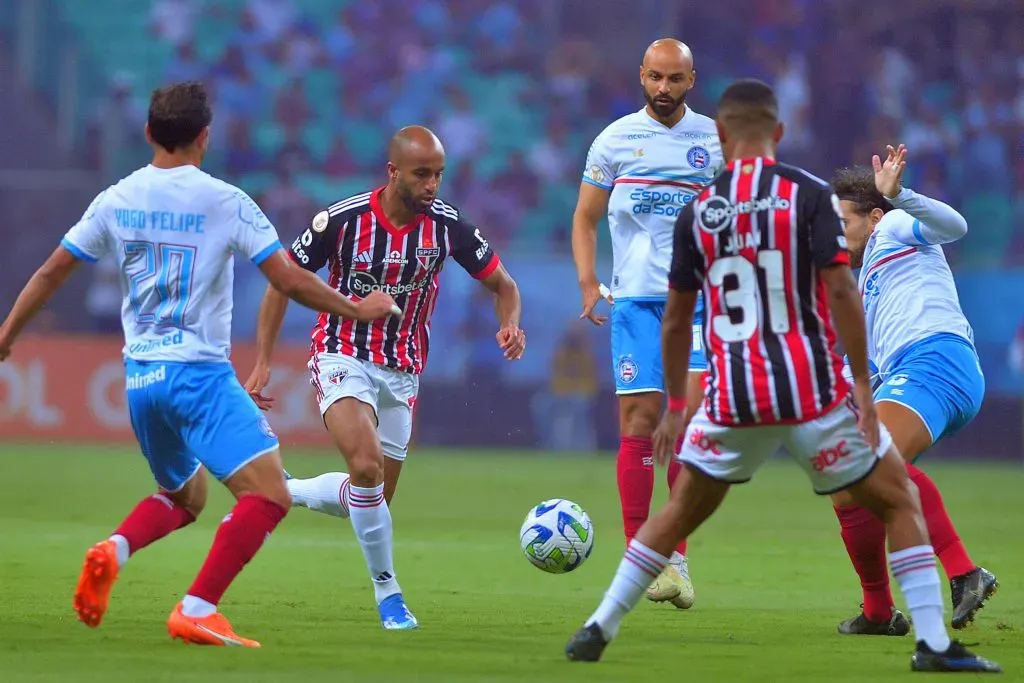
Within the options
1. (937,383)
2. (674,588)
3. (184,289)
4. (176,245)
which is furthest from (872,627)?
(176,245)

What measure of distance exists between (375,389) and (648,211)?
5.73 ft

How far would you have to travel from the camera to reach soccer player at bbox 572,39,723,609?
7688 mm

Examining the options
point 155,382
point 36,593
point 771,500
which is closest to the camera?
point 155,382

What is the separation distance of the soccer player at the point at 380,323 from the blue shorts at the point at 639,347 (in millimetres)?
593

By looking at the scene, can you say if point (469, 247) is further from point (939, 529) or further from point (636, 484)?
point (939, 529)

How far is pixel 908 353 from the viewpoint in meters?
7.02

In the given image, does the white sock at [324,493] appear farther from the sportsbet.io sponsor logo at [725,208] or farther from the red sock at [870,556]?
the sportsbet.io sponsor logo at [725,208]

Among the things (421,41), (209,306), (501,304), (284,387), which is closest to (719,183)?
(209,306)

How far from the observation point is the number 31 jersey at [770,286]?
505 centimetres

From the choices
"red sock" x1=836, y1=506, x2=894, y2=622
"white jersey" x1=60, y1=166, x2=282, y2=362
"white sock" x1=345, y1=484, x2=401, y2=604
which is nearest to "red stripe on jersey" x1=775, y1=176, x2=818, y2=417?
"red sock" x1=836, y1=506, x2=894, y2=622

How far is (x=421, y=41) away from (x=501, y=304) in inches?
669

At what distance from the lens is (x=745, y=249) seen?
16.7 ft

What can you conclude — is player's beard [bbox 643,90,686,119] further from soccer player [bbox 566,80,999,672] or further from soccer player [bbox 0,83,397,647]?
soccer player [bbox 0,83,397,647]

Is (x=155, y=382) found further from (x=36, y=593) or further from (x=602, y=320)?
(x=602, y=320)
